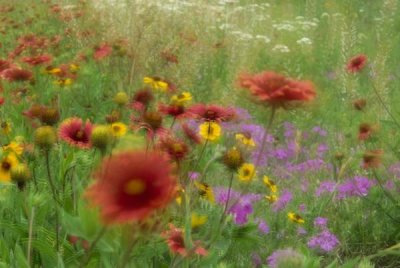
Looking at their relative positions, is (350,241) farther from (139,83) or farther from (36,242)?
(139,83)

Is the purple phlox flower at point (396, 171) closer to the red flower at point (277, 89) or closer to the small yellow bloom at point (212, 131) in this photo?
the small yellow bloom at point (212, 131)

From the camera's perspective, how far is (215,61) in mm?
4742

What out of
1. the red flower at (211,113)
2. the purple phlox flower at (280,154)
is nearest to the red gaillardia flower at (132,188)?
the red flower at (211,113)

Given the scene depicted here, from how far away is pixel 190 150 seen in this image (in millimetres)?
1456

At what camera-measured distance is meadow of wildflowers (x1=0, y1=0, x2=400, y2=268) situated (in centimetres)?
105

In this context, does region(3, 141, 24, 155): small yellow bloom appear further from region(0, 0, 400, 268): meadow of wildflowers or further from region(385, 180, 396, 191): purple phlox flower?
region(385, 180, 396, 191): purple phlox flower

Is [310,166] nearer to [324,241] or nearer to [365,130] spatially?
[365,130]

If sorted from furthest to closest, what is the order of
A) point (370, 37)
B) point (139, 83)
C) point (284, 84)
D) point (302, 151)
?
point (370, 37), point (139, 83), point (302, 151), point (284, 84)

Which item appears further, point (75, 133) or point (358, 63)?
point (358, 63)

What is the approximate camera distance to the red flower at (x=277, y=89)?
0.97m

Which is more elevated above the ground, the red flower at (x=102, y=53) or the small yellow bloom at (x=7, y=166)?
the small yellow bloom at (x=7, y=166)

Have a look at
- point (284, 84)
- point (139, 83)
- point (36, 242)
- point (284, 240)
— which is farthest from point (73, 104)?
point (284, 84)

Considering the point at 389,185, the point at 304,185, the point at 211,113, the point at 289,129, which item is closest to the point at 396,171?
the point at 389,185

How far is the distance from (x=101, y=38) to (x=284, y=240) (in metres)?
2.78
